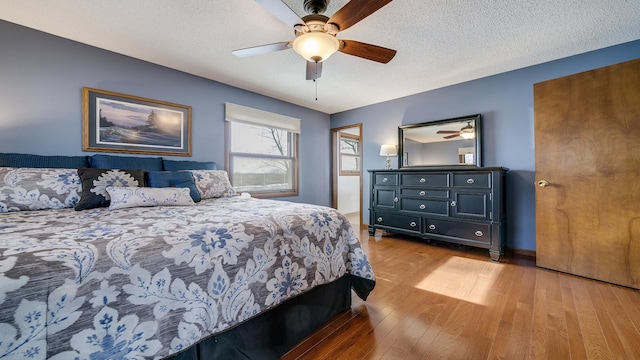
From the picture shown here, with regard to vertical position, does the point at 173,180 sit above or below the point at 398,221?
above

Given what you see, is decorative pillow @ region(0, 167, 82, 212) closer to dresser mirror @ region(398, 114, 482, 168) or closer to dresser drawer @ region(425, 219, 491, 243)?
dresser drawer @ region(425, 219, 491, 243)

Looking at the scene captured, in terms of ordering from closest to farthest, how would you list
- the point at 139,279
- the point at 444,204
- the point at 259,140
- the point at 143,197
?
1. the point at 139,279
2. the point at 143,197
3. the point at 444,204
4. the point at 259,140

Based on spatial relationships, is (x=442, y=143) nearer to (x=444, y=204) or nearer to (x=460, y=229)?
(x=444, y=204)

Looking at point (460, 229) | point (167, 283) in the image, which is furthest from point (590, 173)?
point (167, 283)

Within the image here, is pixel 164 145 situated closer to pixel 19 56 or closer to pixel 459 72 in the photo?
pixel 19 56

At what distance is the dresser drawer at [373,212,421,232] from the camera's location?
3.33m

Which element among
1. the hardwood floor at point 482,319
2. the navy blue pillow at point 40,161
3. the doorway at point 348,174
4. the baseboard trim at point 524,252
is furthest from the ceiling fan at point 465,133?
the navy blue pillow at point 40,161

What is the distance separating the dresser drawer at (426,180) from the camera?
10.2 ft

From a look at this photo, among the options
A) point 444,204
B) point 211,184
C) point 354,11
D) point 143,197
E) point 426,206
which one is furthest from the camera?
point 426,206

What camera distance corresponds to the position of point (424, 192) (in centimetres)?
327

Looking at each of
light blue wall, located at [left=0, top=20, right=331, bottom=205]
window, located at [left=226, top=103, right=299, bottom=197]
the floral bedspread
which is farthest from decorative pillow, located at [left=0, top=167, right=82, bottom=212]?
window, located at [left=226, top=103, right=299, bottom=197]

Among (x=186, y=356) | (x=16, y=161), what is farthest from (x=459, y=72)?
(x=16, y=161)

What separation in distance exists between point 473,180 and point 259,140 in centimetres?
306

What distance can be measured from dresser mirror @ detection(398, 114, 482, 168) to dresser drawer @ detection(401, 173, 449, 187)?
1.40 ft
